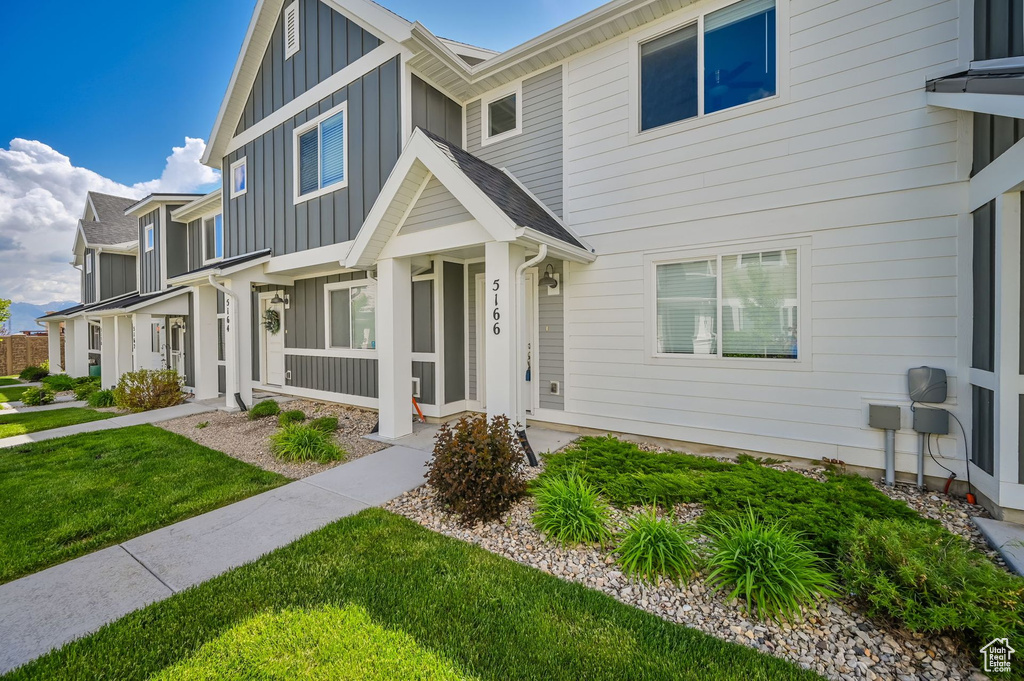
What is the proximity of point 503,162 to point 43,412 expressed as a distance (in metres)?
12.8

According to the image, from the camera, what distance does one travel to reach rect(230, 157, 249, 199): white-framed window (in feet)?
33.3

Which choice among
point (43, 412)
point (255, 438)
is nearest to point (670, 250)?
point (255, 438)

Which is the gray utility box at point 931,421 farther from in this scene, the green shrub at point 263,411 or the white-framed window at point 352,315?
the green shrub at point 263,411

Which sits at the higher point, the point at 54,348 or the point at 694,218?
the point at 694,218

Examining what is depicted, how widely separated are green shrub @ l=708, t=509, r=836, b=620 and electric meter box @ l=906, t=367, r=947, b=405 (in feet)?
8.74

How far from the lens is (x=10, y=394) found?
1351 cm

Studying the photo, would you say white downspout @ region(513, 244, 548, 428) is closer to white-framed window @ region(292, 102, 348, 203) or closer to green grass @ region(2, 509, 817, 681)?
green grass @ region(2, 509, 817, 681)

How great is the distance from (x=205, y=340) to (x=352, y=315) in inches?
163

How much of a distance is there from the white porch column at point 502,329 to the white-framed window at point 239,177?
859cm

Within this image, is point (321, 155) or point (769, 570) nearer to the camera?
point (769, 570)

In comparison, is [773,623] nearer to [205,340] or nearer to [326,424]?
[326,424]

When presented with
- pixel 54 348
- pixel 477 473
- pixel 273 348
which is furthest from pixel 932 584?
pixel 54 348

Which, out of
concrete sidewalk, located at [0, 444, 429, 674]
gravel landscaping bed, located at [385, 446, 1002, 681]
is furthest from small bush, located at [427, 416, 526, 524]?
concrete sidewalk, located at [0, 444, 429, 674]

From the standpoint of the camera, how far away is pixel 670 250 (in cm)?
570
